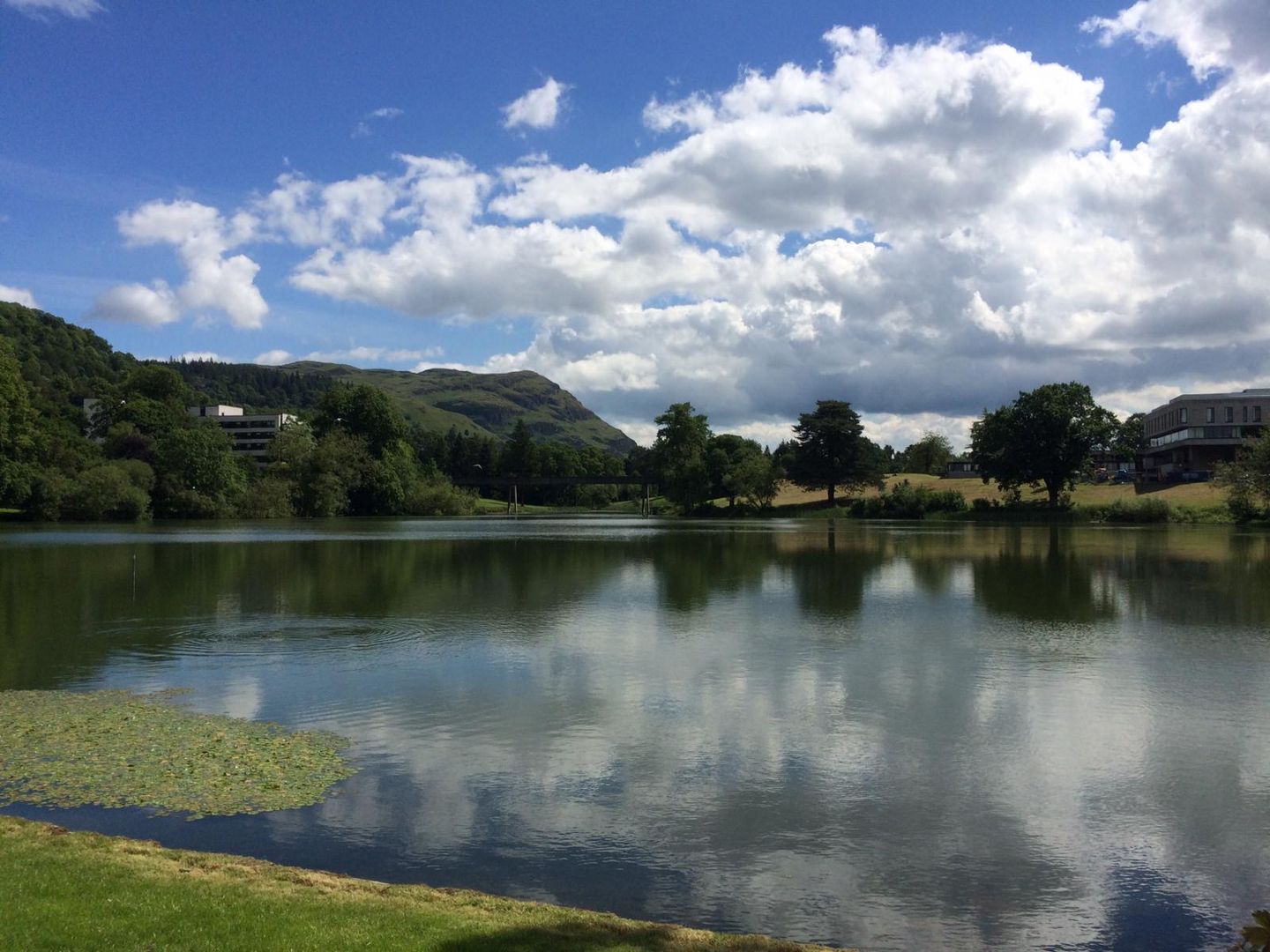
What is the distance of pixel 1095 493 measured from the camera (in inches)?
5039

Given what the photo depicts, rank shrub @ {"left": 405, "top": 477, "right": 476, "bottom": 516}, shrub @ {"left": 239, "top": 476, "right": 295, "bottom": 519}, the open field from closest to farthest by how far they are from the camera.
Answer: the open field → shrub @ {"left": 239, "top": 476, "right": 295, "bottom": 519} → shrub @ {"left": 405, "top": 477, "right": 476, "bottom": 516}

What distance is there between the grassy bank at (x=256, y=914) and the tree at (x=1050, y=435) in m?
118

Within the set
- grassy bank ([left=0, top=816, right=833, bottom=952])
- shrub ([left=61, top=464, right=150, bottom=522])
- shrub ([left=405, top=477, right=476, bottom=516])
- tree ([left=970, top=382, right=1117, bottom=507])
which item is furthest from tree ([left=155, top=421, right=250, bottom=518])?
grassy bank ([left=0, top=816, right=833, bottom=952])

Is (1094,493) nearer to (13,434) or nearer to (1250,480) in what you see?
(1250,480)

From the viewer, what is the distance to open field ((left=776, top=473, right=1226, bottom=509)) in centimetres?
10888

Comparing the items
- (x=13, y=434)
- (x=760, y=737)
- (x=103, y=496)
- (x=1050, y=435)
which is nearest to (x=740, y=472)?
(x=1050, y=435)

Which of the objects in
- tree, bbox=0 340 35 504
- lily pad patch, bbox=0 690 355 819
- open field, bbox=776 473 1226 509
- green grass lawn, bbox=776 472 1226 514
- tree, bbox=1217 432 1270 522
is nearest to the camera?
lily pad patch, bbox=0 690 355 819

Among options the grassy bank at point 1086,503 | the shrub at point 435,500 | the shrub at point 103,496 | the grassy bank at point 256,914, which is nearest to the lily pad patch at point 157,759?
the grassy bank at point 256,914

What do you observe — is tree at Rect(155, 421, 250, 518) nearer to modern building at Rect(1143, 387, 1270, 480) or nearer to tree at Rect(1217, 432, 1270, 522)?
tree at Rect(1217, 432, 1270, 522)

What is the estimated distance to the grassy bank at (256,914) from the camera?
7480mm

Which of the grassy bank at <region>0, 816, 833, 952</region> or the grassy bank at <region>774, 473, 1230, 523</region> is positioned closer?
the grassy bank at <region>0, 816, 833, 952</region>

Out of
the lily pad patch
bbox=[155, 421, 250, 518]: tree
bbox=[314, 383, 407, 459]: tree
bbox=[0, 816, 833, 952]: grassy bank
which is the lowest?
the lily pad patch

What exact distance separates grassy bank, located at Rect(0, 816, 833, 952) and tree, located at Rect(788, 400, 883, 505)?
138 metres

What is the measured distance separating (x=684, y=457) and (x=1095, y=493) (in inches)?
2442
